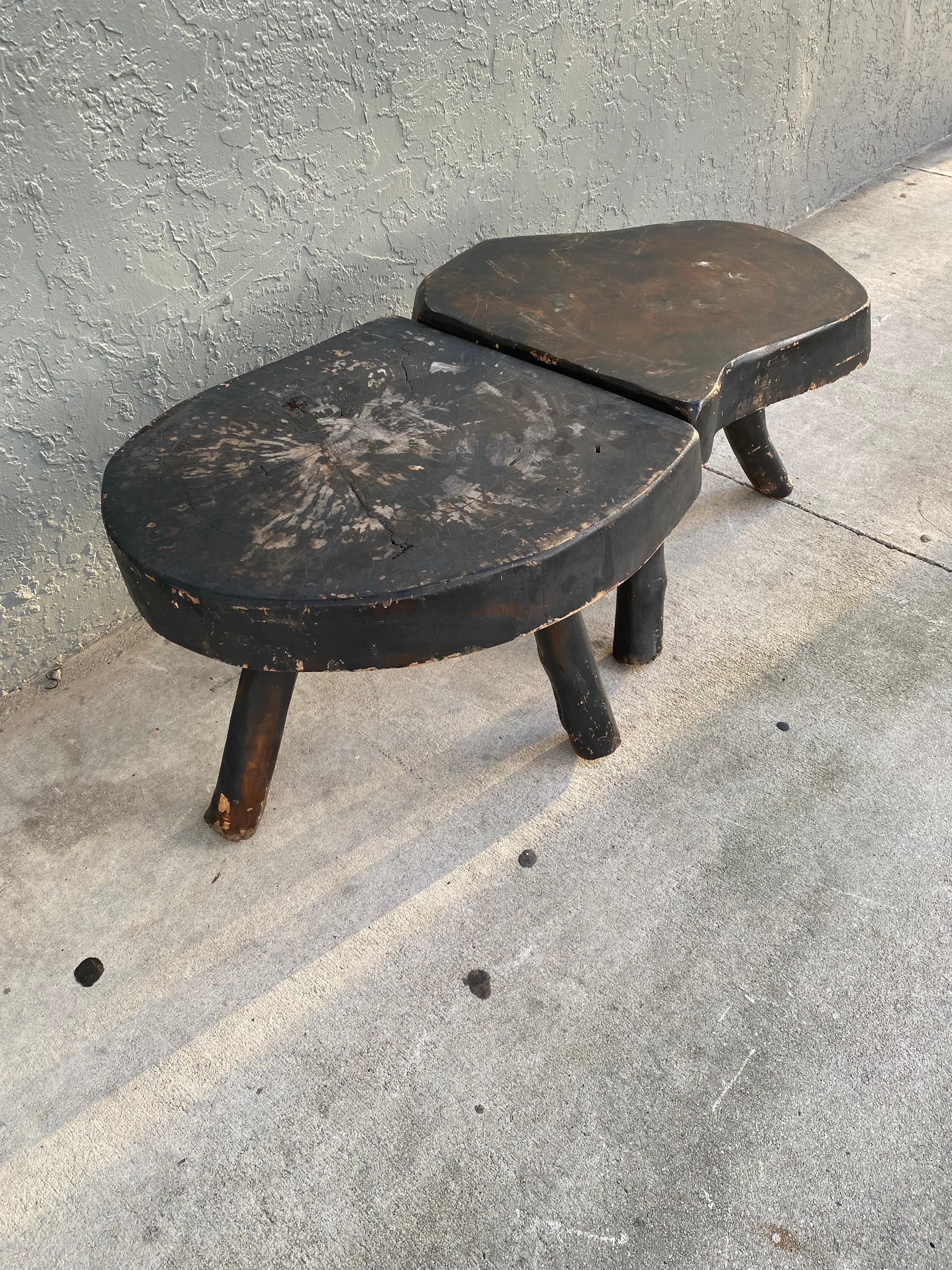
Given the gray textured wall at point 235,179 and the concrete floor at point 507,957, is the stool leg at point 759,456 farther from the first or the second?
the gray textured wall at point 235,179

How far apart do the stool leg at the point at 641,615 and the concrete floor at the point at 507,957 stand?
44 mm

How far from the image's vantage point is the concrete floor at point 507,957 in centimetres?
98

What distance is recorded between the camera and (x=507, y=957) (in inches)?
47.0

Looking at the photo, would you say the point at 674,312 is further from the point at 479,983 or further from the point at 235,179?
the point at 479,983

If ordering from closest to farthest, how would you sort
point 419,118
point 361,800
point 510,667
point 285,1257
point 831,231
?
point 285,1257 < point 361,800 < point 510,667 < point 419,118 < point 831,231

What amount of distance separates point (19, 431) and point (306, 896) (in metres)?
0.74

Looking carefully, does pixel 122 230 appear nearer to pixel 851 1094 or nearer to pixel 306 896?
pixel 306 896

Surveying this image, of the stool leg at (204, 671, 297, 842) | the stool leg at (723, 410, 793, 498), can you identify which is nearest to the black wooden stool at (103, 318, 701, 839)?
the stool leg at (204, 671, 297, 842)

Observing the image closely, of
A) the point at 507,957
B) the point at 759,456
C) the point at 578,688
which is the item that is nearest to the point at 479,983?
the point at 507,957

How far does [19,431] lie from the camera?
1418mm

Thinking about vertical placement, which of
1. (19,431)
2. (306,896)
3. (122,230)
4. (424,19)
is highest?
(424,19)

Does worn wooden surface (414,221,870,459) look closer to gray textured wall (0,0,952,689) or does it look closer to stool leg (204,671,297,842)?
gray textured wall (0,0,952,689)

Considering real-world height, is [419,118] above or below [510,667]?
above

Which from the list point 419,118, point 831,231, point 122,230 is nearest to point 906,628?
point 419,118
